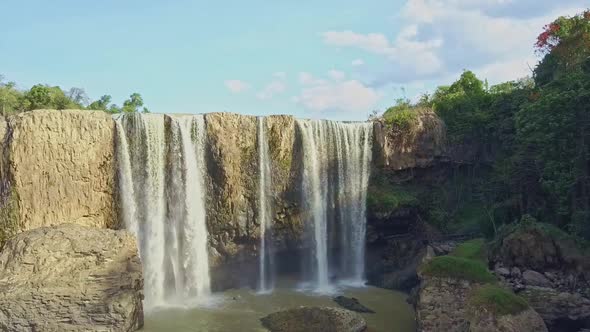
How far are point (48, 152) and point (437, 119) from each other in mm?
20328

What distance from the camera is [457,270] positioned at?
16.2 meters

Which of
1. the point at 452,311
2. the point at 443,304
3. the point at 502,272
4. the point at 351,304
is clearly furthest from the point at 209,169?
the point at 502,272

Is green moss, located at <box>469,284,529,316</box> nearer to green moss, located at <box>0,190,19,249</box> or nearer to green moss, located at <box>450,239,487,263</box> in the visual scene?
green moss, located at <box>450,239,487,263</box>

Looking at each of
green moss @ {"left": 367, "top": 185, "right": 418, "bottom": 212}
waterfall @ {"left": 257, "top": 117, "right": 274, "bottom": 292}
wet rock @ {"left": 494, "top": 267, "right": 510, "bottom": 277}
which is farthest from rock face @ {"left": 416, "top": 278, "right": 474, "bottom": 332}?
waterfall @ {"left": 257, "top": 117, "right": 274, "bottom": 292}

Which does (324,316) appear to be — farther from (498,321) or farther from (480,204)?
(480,204)

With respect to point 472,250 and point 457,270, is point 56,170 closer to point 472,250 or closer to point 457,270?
point 457,270

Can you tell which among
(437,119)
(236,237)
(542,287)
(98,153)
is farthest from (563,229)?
(98,153)

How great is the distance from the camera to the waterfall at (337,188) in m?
24.6

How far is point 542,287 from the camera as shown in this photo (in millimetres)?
17109

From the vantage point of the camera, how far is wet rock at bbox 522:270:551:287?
1744cm

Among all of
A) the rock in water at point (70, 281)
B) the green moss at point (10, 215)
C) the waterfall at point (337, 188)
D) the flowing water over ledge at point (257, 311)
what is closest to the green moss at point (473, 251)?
the flowing water over ledge at point (257, 311)

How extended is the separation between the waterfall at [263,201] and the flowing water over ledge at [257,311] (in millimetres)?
1042

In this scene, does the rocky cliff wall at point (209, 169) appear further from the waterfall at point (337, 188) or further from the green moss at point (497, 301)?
the green moss at point (497, 301)

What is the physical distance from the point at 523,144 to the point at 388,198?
688 cm
